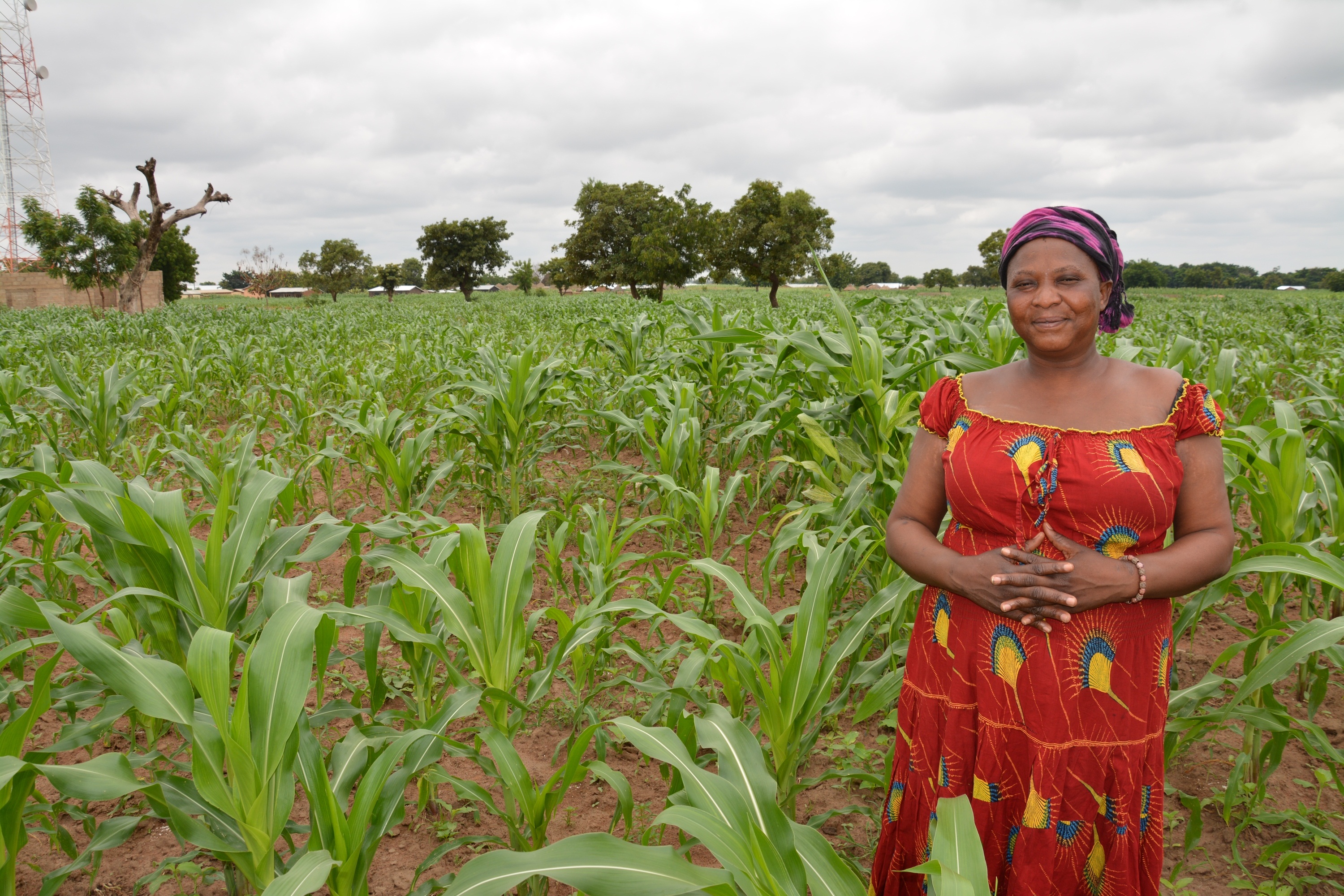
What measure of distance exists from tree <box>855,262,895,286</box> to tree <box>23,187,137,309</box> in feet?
202

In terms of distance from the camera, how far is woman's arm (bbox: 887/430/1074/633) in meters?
1.33

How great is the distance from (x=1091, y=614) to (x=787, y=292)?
169 ft

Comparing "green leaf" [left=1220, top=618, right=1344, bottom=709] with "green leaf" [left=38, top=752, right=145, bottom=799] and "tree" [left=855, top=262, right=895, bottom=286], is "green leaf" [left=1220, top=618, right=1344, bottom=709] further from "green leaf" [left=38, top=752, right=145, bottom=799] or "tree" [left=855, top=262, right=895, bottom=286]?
"tree" [left=855, top=262, right=895, bottom=286]

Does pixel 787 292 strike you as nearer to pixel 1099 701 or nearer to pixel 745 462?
pixel 745 462

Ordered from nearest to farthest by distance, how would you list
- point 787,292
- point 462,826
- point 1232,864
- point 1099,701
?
point 1099,701
point 1232,864
point 462,826
point 787,292

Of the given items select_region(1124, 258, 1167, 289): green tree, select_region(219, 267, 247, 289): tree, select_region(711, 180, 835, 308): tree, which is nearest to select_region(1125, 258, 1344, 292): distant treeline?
select_region(1124, 258, 1167, 289): green tree

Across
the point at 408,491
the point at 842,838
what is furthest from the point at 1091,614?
the point at 408,491

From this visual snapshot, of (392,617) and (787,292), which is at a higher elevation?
(787,292)

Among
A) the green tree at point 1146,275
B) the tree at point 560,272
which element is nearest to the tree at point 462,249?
the tree at point 560,272

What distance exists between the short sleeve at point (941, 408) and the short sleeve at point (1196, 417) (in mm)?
400

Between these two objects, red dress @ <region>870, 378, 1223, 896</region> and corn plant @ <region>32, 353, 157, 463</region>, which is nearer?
red dress @ <region>870, 378, 1223, 896</region>

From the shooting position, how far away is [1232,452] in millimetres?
2684

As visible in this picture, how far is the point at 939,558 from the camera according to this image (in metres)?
1.50

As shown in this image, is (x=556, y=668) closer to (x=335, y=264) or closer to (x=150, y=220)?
(x=150, y=220)
